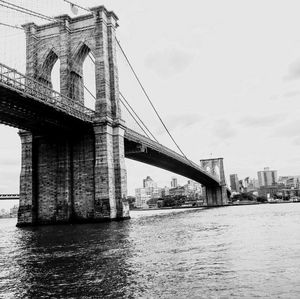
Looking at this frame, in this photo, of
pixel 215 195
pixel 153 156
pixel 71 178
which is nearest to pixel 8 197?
pixel 153 156

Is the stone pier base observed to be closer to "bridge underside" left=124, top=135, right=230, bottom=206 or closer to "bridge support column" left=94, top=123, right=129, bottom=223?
"bridge support column" left=94, top=123, right=129, bottom=223

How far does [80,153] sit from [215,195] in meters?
74.1

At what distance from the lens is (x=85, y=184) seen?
33438 millimetres

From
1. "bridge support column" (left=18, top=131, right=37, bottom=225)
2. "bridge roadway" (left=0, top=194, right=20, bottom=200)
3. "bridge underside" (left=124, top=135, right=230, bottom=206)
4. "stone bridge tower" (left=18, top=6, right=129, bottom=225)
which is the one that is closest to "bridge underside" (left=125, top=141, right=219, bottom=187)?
"bridge underside" (left=124, top=135, right=230, bottom=206)

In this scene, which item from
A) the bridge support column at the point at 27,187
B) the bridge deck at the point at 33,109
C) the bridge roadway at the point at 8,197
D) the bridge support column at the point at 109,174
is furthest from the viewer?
the bridge roadway at the point at 8,197

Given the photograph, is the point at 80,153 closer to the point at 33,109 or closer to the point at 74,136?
the point at 74,136

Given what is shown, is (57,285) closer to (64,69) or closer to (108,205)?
(108,205)

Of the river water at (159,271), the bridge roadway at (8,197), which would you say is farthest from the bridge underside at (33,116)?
the bridge roadway at (8,197)

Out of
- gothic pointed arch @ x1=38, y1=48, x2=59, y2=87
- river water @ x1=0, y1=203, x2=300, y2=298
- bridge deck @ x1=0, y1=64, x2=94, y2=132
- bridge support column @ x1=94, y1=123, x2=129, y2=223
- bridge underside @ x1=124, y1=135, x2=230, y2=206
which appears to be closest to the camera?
river water @ x1=0, y1=203, x2=300, y2=298

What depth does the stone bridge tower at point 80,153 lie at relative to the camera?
32.7 m

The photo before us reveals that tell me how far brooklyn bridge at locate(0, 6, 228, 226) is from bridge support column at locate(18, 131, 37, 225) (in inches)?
1.0

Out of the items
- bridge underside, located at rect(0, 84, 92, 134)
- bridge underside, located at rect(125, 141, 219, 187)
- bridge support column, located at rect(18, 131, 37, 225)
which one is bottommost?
bridge support column, located at rect(18, 131, 37, 225)

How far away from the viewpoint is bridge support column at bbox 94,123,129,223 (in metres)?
31.8

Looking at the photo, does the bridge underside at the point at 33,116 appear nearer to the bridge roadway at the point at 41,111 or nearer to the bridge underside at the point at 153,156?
the bridge roadway at the point at 41,111
